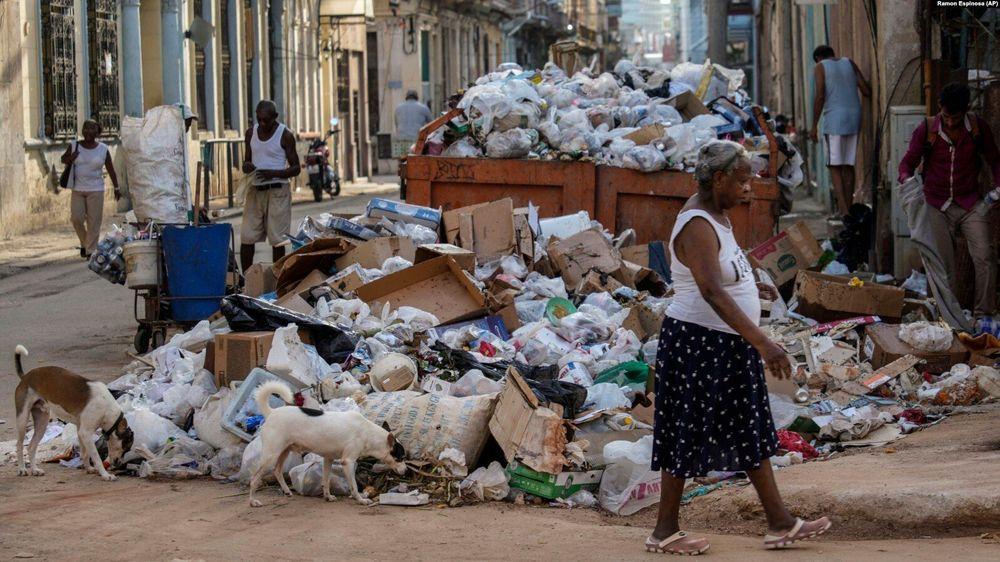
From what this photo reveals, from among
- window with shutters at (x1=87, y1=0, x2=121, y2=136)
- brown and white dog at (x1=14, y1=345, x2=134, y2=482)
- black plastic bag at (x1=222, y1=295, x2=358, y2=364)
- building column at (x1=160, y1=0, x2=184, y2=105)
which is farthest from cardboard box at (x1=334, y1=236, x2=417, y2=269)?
building column at (x1=160, y1=0, x2=184, y2=105)

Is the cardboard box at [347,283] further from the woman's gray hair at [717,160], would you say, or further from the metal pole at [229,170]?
the metal pole at [229,170]

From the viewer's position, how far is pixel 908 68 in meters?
11.1

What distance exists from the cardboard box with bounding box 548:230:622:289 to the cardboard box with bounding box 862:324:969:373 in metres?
Answer: 2.22

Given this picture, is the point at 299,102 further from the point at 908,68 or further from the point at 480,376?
the point at 480,376

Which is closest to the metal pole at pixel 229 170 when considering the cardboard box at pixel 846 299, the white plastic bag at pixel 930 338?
the cardboard box at pixel 846 299

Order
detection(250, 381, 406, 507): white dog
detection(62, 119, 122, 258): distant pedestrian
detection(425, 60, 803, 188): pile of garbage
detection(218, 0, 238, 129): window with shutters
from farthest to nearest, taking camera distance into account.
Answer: detection(218, 0, 238, 129): window with shutters, detection(62, 119, 122, 258): distant pedestrian, detection(425, 60, 803, 188): pile of garbage, detection(250, 381, 406, 507): white dog

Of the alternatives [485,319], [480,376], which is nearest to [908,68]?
[485,319]

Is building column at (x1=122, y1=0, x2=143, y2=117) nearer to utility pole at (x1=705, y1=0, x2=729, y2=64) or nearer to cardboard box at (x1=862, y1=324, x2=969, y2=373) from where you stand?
utility pole at (x1=705, y1=0, x2=729, y2=64)

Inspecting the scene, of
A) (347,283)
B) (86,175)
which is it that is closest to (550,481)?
(347,283)

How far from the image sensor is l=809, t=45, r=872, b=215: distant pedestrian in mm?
13406

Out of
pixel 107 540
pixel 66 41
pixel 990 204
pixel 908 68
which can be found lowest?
pixel 107 540

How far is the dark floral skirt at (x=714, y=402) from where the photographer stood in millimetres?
4812

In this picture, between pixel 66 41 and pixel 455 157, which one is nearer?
pixel 455 157

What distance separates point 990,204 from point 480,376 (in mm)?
3796
